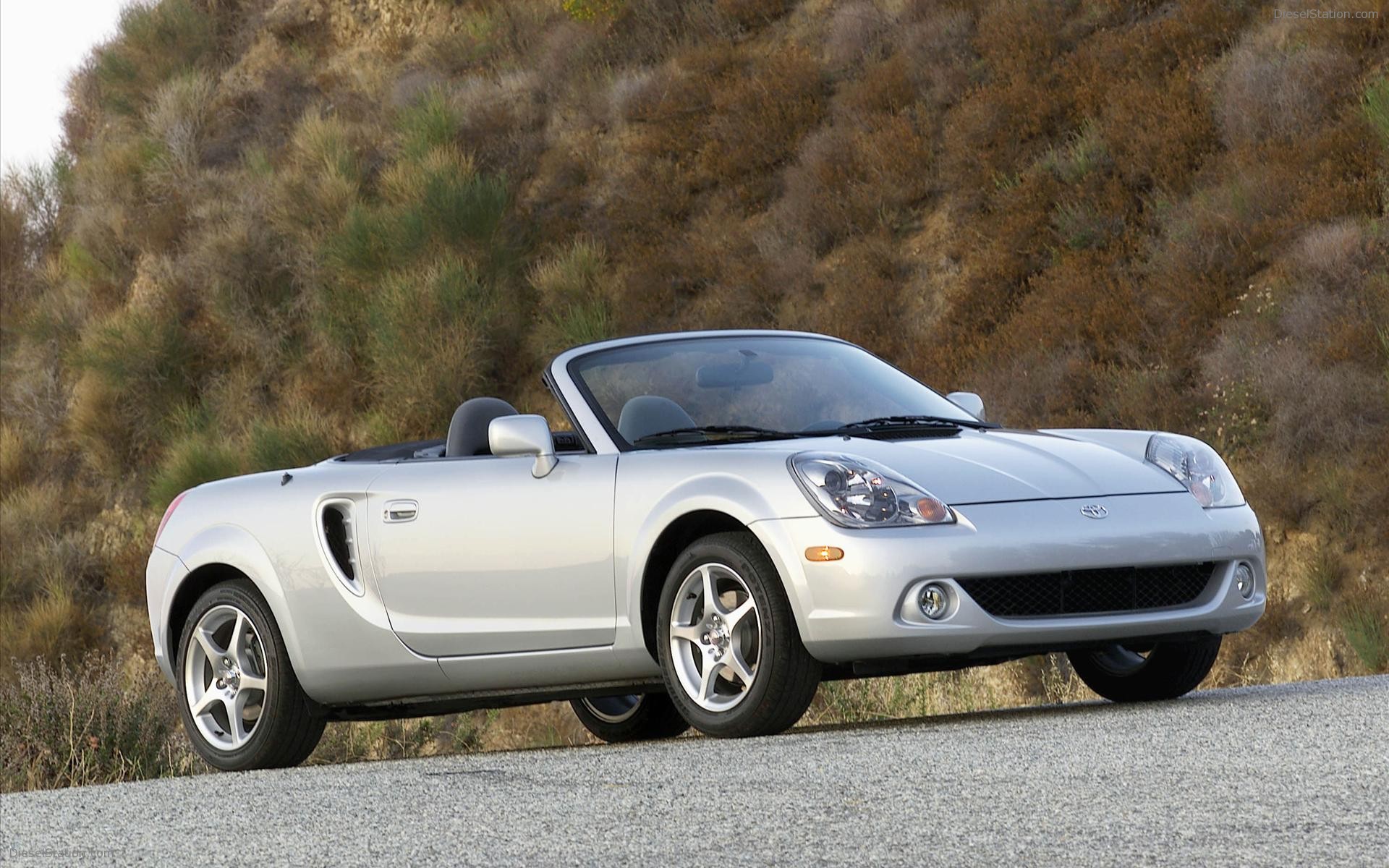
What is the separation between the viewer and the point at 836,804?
4488 mm

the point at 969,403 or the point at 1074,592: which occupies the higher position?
the point at 969,403

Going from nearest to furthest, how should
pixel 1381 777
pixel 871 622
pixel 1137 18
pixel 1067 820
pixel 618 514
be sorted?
pixel 1067 820, pixel 1381 777, pixel 871 622, pixel 618 514, pixel 1137 18

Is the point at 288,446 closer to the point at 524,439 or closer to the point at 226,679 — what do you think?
the point at 226,679

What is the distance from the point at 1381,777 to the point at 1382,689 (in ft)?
7.77

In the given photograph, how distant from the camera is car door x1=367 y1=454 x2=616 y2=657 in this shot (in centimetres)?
662

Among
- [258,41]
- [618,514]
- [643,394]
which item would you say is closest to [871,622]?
[618,514]

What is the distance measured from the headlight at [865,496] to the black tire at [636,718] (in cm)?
252

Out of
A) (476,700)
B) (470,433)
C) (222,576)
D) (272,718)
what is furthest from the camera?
(222,576)

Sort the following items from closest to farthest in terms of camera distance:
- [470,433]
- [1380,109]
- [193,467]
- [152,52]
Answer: [470,433] < [1380,109] < [193,467] < [152,52]

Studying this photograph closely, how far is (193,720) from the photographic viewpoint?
24.8ft

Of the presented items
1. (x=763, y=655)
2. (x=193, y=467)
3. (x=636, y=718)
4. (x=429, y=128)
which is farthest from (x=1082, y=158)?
(x=763, y=655)

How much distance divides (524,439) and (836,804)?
8.55ft

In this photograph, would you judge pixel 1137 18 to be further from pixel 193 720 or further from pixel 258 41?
pixel 258 41

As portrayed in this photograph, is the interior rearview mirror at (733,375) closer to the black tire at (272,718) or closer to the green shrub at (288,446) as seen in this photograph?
the black tire at (272,718)
